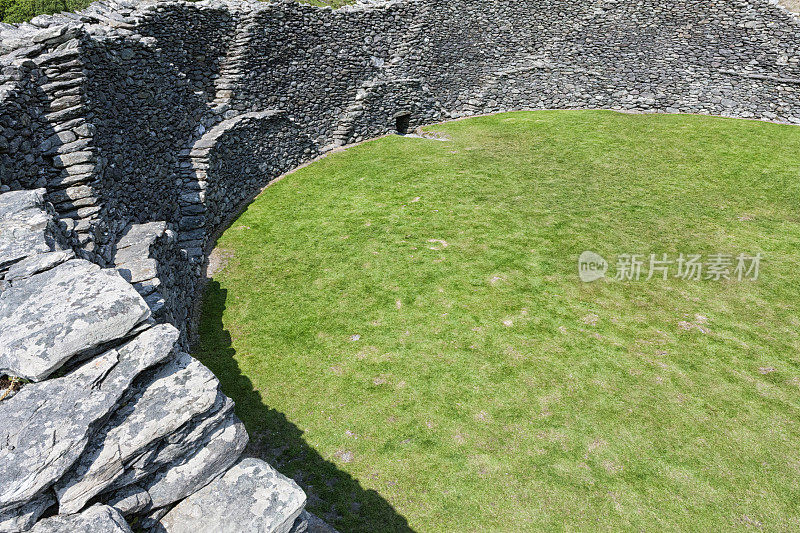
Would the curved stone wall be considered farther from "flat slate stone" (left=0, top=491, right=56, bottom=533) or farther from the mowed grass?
the mowed grass

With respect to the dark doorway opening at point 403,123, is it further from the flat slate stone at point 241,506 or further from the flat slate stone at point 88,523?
the flat slate stone at point 88,523

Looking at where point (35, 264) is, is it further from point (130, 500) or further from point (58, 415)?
point (130, 500)

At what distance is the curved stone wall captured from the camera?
4188 mm

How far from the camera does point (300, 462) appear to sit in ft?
26.4

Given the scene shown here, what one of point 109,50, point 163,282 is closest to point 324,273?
point 163,282

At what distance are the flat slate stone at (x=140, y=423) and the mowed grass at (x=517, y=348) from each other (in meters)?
3.67

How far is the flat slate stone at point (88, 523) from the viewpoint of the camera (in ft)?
11.9

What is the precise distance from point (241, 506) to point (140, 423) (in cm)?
112

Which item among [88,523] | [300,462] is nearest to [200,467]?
[88,523]

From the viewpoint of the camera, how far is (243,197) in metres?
17.5

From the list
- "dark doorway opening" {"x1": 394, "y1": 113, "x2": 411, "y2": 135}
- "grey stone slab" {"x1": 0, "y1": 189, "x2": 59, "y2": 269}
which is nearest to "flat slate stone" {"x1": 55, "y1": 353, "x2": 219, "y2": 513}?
"grey stone slab" {"x1": 0, "y1": 189, "x2": 59, "y2": 269}

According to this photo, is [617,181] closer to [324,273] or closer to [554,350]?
[554,350]

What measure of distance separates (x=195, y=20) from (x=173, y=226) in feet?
25.2

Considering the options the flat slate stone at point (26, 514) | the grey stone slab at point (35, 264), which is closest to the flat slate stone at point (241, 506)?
the flat slate stone at point (26, 514)
